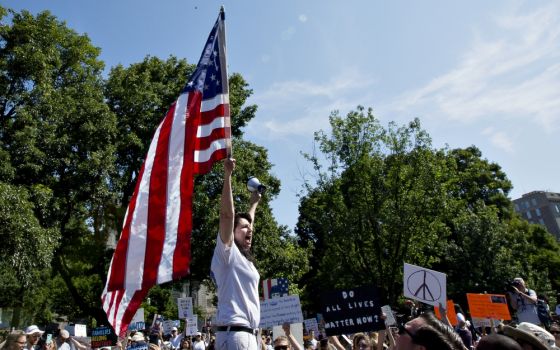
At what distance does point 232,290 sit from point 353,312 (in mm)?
3193

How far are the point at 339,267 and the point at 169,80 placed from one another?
1509cm

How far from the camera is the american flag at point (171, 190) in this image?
448cm

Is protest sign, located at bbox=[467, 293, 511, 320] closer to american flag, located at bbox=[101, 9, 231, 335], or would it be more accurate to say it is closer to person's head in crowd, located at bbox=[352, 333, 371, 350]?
person's head in crowd, located at bbox=[352, 333, 371, 350]

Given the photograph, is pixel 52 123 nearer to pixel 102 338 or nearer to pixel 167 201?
pixel 102 338

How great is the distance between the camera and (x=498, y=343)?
2.09 metres

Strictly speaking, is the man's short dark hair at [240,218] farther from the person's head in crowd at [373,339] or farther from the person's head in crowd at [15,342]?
the person's head in crowd at [373,339]

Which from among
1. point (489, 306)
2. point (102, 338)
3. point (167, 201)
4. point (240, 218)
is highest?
point (167, 201)

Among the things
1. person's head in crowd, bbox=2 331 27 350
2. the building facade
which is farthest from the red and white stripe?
the building facade

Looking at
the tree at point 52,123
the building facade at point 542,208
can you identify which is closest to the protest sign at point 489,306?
the tree at point 52,123

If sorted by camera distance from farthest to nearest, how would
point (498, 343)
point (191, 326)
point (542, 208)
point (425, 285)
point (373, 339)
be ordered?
point (542, 208)
point (191, 326)
point (373, 339)
point (425, 285)
point (498, 343)

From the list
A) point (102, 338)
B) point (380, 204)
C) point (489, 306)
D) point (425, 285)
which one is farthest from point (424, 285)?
point (380, 204)

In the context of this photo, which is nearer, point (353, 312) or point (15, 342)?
point (15, 342)

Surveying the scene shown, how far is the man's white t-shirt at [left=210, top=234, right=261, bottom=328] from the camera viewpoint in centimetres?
361

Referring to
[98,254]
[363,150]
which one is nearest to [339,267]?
[363,150]
